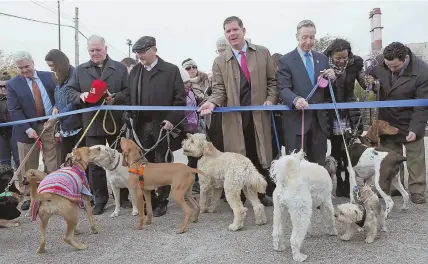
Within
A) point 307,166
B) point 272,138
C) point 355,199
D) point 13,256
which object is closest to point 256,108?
point 272,138

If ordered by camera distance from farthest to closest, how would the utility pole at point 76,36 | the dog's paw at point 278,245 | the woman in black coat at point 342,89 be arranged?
1. the utility pole at point 76,36
2. the woman in black coat at point 342,89
3. the dog's paw at point 278,245

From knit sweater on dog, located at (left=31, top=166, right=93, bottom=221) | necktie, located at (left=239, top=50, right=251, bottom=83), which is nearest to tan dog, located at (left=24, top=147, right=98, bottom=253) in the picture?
knit sweater on dog, located at (left=31, top=166, right=93, bottom=221)

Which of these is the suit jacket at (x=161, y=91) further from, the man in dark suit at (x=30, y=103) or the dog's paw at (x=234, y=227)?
the man in dark suit at (x=30, y=103)

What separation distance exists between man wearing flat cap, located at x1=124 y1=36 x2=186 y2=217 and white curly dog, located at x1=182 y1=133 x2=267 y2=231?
460 mm

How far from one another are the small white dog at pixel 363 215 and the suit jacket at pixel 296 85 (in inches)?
A: 46.3

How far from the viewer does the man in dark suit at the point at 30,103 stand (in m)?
6.57

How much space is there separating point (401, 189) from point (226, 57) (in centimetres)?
309

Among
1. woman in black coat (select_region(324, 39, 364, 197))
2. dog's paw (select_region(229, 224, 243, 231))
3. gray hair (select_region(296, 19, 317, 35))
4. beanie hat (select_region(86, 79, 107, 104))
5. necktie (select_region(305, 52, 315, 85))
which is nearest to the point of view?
dog's paw (select_region(229, 224, 243, 231))

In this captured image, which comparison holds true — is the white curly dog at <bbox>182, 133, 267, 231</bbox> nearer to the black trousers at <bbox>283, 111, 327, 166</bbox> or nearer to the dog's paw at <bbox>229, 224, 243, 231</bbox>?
the dog's paw at <bbox>229, 224, 243, 231</bbox>

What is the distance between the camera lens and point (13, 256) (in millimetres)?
4480

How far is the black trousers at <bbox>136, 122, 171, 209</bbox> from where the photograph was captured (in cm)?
590

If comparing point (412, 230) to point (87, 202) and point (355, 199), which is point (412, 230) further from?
point (87, 202)

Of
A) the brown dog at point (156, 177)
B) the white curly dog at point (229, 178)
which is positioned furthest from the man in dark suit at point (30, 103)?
the white curly dog at point (229, 178)

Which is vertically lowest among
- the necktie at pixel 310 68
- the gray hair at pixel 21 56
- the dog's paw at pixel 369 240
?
the dog's paw at pixel 369 240
